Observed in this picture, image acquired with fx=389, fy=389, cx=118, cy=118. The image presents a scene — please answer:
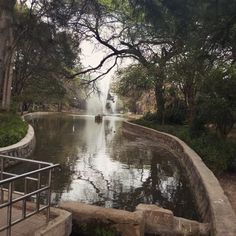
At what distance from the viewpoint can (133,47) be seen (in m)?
31.0

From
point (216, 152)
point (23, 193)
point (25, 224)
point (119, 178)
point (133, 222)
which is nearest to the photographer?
point (25, 224)

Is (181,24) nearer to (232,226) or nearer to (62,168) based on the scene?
(232,226)

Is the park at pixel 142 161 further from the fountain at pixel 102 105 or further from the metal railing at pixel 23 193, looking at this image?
the fountain at pixel 102 105

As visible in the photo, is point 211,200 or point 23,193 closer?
point 23,193

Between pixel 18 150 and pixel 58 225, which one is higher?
pixel 18 150

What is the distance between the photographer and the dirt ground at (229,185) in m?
10.5

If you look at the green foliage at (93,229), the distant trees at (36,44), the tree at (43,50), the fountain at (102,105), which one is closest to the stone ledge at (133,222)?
the green foliage at (93,229)

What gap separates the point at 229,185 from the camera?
1199cm

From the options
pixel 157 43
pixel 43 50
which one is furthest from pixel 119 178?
pixel 157 43

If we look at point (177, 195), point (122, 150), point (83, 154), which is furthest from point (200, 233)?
point (122, 150)

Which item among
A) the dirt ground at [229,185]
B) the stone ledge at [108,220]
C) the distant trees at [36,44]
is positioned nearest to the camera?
the stone ledge at [108,220]

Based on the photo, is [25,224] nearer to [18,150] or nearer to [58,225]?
[58,225]

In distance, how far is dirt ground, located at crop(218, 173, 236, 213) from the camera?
34.5ft

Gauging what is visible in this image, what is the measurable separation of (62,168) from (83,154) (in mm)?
4457
